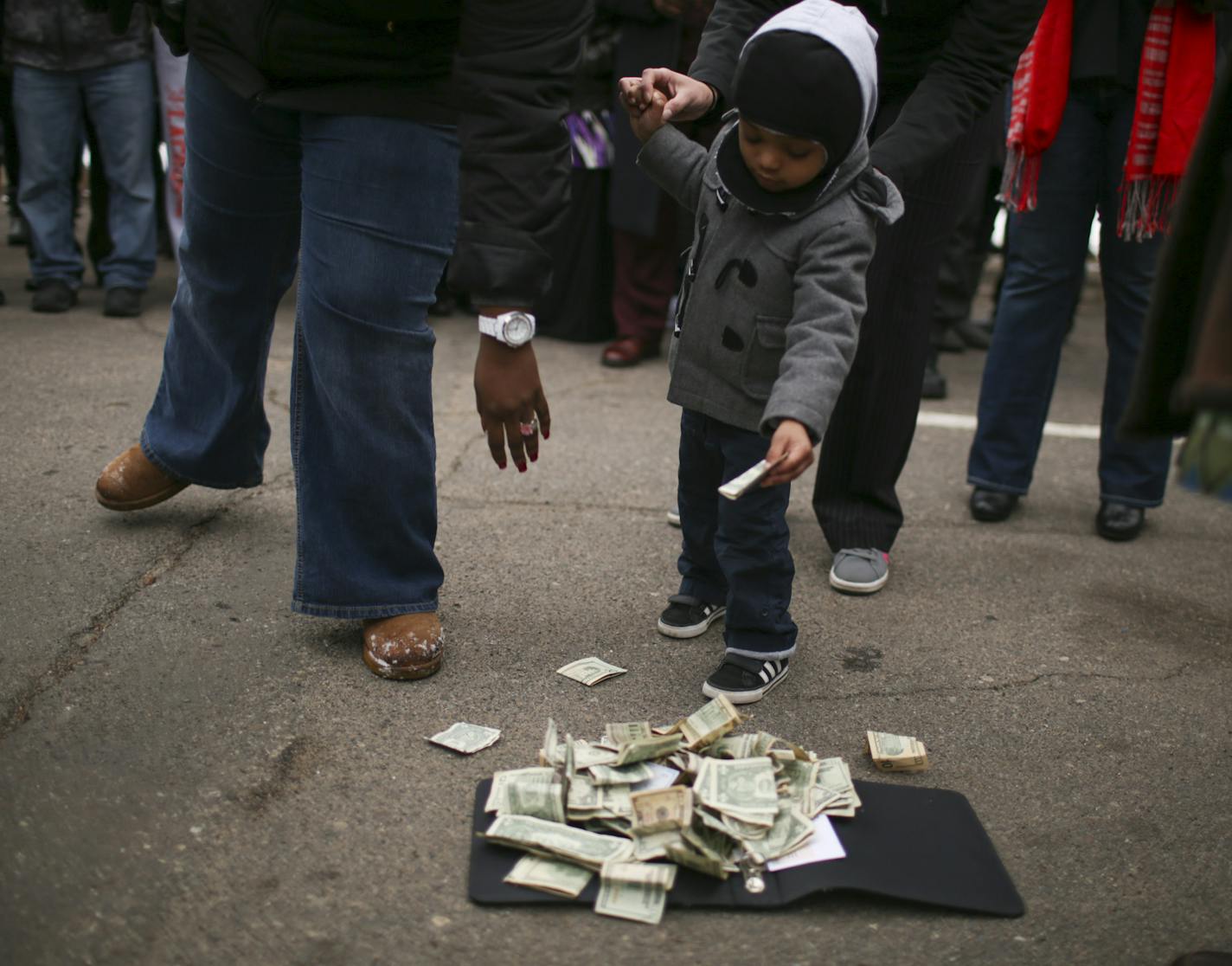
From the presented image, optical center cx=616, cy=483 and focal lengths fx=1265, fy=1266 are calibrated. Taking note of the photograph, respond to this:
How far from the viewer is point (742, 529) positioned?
2463mm

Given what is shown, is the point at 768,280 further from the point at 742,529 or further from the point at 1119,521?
the point at 1119,521

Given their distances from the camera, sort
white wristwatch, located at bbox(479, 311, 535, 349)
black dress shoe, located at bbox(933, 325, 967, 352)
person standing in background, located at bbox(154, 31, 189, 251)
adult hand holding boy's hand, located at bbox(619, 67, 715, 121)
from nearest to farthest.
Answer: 1. white wristwatch, located at bbox(479, 311, 535, 349)
2. adult hand holding boy's hand, located at bbox(619, 67, 715, 121)
3. person standing in background, located at bbox(154, 31, 189, 251)
4. black dress shoe, located at bbox(933, 325, 967, 352)

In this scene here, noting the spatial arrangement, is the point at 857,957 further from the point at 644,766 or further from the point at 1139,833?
the point at 1139,833

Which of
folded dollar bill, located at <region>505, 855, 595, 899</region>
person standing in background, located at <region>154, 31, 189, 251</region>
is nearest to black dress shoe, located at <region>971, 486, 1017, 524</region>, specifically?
folded dollar bill, located at <region>505, 855, 595, 899</region>

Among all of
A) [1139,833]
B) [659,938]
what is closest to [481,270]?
[659,938]

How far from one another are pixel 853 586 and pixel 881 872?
1.21m

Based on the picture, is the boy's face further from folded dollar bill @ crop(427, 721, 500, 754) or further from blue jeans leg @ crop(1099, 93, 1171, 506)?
blue jeans leg @ crop(1099, 93, 1171, 506)

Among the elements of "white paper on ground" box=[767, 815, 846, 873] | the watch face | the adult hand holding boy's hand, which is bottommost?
"white paper on ground" box=[767, 815, 846, 873]

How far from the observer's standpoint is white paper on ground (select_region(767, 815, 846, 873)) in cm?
197

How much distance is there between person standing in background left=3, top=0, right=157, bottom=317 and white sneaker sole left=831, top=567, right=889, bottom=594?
142 inches

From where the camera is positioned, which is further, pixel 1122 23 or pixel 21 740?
pixel 1122 23

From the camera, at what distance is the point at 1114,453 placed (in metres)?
3.69

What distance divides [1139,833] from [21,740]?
1.93 meters

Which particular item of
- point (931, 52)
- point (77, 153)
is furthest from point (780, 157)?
point (77, 153)
